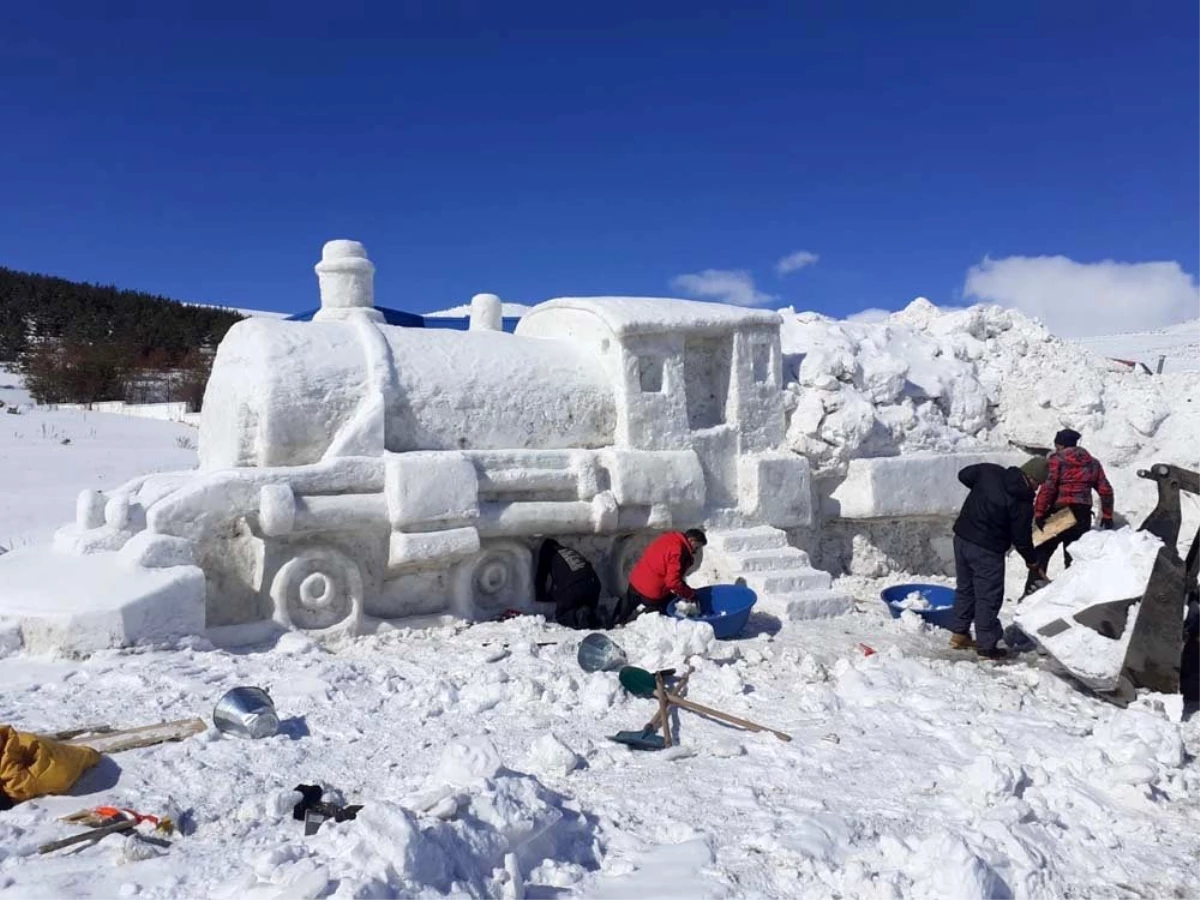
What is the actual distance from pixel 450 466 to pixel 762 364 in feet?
8.62

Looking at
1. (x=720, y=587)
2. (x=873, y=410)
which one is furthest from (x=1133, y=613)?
(x=873, y=410)

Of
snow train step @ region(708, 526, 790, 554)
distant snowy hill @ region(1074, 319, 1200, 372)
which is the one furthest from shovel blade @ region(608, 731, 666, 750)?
distant snowy hill @ region(1074, 319, 1200, 372)

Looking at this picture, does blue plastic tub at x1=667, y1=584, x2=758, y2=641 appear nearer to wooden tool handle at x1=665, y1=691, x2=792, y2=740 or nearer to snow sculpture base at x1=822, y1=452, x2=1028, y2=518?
wooden tool handle at x1=665, y1=691, x2=792, y2=740

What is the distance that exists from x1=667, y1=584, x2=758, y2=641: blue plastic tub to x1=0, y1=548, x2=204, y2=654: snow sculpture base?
2.56 metres

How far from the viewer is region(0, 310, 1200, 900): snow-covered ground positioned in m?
2.55

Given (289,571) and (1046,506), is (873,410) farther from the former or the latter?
(289,571)

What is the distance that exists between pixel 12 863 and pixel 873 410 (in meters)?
5.84

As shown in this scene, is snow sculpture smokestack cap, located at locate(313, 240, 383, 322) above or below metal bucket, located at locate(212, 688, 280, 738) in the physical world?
above

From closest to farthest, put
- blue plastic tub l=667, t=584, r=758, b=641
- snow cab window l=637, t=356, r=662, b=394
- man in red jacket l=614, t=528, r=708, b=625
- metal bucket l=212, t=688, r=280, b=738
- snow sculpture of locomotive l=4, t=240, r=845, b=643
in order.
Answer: metal bucket l=212, t=688, r=280, b=738, snow sculpture of locomotive l=4, t=240, r=845, b=643, blue plastic tub l=667, t=584, r=758, b=641, man in red jacket l=614, t=528, r=708, b=625, snow cab window l=637, t=356, r=662, b=394

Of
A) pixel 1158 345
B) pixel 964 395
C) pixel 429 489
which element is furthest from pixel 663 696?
pixel 1158 345

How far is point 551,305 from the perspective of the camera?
6863mm

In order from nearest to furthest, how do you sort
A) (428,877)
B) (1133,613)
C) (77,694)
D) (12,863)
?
(428,877), (12,863), (77,694), (1133,613)

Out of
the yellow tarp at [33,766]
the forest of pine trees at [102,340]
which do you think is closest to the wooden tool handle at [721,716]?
the yellow tarp at [33,766]

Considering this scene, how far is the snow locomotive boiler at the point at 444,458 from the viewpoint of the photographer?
4988 millimetres
